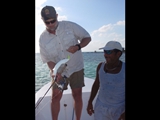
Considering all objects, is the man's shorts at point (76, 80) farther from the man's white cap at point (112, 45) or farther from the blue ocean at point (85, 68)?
the man's white cap at point (112, 45)

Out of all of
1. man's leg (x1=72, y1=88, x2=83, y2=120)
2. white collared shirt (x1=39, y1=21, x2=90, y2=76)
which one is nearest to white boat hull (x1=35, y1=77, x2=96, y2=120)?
man's leg (x1=72, y1=88, x2=83, y2=120)

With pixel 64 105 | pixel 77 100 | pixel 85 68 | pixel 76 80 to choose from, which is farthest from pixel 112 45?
pixel 64 105

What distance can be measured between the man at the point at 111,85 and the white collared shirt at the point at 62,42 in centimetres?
16

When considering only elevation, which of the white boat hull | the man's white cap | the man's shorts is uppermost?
the man's white cap

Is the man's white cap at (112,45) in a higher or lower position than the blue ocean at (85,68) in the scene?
higher

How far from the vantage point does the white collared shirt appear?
1.17 metres

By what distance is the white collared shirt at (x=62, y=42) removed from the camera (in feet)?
3.85

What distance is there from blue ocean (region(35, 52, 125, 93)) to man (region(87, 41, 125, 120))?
0.10ft

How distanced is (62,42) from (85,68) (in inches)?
8.6
